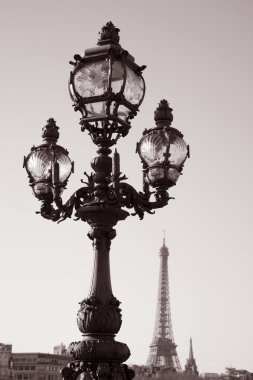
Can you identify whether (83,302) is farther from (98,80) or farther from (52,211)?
(98,80)

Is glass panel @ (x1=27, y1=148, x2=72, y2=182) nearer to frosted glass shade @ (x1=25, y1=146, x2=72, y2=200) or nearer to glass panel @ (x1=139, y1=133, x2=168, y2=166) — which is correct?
frosted glass shade @ (x1=25, y1=146, x2=72, y2=200)

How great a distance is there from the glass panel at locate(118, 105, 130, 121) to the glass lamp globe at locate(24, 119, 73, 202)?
0.88m

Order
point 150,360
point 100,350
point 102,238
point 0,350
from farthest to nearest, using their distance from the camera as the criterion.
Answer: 1. point 150,360
2. point 0,350
3. point 102,238
4. point 100,350

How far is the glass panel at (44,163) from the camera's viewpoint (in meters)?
9.68

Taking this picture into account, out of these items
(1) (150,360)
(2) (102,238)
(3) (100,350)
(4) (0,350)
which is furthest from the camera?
(1) (150,360)

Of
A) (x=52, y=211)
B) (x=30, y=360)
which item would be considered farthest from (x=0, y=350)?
(x=52, y=211)

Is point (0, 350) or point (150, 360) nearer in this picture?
point (0, 350)

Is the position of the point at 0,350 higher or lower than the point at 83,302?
higher

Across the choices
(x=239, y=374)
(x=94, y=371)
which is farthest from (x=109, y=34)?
(x=239, y=374)

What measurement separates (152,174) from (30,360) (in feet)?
431

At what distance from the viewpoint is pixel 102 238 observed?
892 cm

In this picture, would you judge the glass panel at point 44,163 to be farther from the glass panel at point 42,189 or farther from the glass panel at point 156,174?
the glass panel at point 156,174

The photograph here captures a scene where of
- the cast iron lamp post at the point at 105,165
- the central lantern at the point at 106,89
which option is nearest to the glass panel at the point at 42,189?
the cast iron lamp post at the point at 105,165

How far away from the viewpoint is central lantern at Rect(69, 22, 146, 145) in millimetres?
9125
